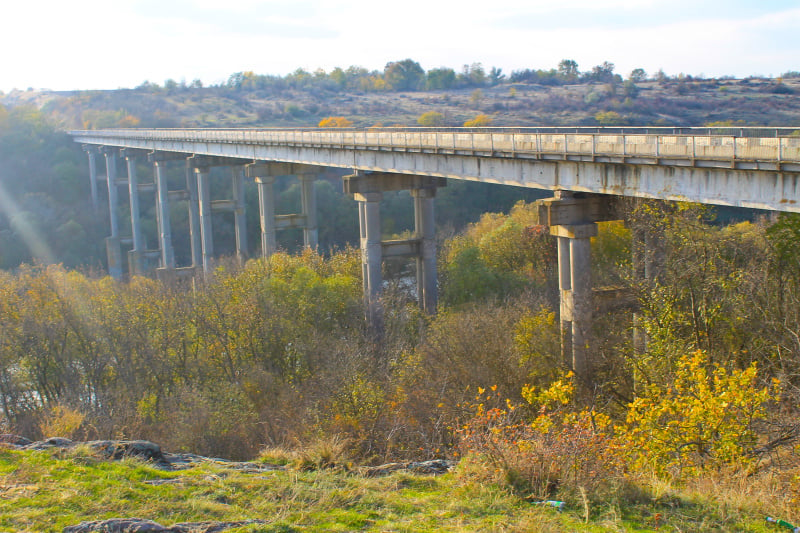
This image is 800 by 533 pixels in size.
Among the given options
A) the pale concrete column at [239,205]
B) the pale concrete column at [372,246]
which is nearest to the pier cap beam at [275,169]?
the pale concrete column at [239,205]

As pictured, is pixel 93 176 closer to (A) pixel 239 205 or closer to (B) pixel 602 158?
(A) pixel 239 205

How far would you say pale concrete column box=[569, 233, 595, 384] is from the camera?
19.7 meters

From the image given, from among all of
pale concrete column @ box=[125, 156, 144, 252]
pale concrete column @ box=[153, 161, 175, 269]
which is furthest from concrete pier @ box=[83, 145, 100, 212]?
pale concrete column @ box=[153, 161, 175, 269]

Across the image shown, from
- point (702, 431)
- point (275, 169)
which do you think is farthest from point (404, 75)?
point (702, 431)

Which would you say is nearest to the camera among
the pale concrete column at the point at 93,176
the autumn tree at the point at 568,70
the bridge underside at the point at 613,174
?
the bridge underside at the point at 613,174

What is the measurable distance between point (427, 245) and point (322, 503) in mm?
22618

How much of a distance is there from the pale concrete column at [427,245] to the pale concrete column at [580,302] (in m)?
11.5

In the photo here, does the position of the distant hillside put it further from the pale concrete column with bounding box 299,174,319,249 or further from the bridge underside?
the bridge underside

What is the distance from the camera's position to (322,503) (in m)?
9.70

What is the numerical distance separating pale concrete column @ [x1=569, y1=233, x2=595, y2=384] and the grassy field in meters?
9.38

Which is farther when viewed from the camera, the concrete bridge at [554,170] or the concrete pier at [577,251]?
the concrete pier at [577,251]

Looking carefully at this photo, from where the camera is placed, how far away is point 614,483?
9734mm

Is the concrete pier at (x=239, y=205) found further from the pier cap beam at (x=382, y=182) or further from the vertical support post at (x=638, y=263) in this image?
the vertical support post at (x=638, y=263)

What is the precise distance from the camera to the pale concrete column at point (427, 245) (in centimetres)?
3147
